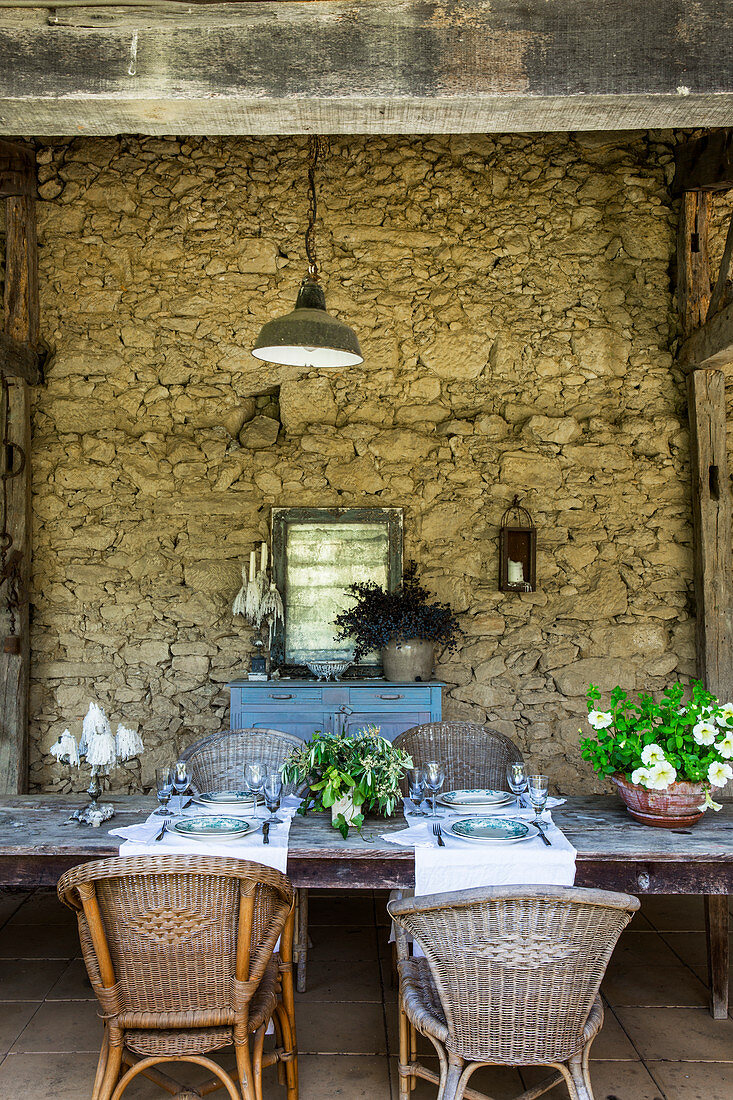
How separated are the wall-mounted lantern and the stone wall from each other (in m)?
0.10

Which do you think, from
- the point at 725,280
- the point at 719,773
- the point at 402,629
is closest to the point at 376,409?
the point at 402,629

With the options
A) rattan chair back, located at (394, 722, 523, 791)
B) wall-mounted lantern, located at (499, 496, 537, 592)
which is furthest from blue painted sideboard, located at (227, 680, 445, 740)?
rattan chair back, located at (394, 722, 523, 791)

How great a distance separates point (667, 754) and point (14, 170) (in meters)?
4.66

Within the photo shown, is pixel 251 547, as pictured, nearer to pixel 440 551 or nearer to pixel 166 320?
pixel 440 551

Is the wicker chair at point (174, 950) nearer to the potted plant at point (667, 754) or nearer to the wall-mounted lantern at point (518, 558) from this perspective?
the potted plant at point (667, 754)

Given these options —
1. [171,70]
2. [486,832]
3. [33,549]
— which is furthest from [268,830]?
[33,549]

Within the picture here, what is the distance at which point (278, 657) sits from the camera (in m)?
5.05

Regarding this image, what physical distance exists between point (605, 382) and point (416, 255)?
4.38 feet

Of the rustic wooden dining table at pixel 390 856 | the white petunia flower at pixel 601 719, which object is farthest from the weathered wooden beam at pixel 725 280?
the rustic wooden dining table at pixel 390 856

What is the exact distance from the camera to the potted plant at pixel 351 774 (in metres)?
2.70

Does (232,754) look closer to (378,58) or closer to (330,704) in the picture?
(330,704)

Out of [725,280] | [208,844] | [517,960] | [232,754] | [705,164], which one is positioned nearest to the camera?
[517,960]

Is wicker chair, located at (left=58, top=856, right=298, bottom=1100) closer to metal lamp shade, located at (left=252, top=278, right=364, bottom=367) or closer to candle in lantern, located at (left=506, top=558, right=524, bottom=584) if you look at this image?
metal lamp shade, located at (left=252, top=278, right=364, bottom=367)

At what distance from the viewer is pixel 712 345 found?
4617 mm
